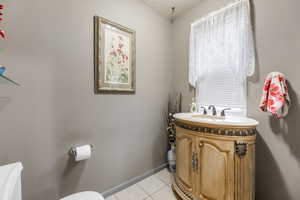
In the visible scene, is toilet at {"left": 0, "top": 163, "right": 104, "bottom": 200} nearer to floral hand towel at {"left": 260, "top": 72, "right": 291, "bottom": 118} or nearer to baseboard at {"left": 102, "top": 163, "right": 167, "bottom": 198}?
baseboard at {"left": 102, "top": 163, "right": 167, "bottom": 198}

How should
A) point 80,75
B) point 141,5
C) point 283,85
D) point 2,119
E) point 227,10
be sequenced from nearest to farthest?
1. point 2,119
2. point 283,85
3. point 80,75
4. point 227,10
5. point 141,5

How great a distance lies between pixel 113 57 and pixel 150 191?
6.06ft

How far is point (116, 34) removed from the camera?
162 centimetres

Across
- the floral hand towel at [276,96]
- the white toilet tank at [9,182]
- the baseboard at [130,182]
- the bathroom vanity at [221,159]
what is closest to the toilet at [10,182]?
the white toilet tank at [9,182]

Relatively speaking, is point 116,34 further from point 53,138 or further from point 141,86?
point 53,138

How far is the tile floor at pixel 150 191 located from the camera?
5.26ft

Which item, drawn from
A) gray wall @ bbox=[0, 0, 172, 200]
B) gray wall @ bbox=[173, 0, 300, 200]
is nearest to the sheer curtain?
gray wall @ bbox=[173, 0, 300, 200]

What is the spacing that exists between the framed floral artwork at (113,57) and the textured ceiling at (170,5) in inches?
25.9

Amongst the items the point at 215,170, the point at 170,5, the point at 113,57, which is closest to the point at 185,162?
the point at 215,170

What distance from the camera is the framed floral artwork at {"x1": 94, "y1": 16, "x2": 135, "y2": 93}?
1474 millimetres

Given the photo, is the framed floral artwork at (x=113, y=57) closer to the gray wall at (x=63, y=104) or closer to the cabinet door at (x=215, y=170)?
the gray wall at (x=63, y=104)

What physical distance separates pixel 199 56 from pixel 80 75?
1.65 m

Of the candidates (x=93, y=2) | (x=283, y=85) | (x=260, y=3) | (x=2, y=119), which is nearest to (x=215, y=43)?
(x=260, y=3)

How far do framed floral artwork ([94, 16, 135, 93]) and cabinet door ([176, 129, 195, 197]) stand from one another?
3.07 feet
